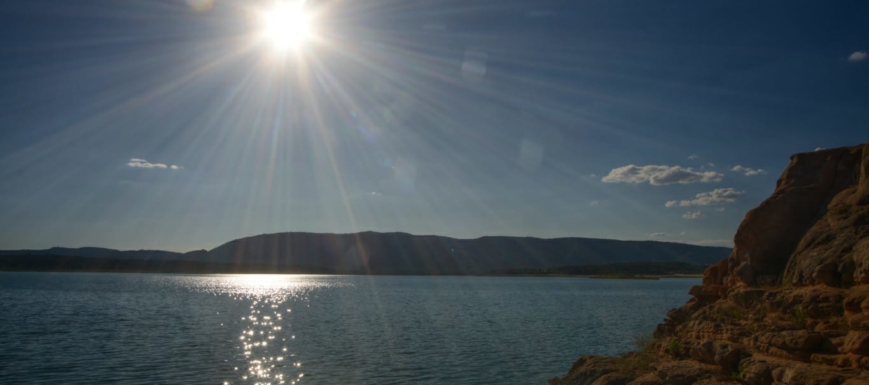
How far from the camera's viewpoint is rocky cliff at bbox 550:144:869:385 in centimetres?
1207

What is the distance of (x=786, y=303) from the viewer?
47.4 ft

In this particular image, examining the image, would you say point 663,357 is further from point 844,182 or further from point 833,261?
point 844,182

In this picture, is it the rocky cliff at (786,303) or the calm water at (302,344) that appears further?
the calm water at (302,344)

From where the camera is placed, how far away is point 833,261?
14258 millimetres

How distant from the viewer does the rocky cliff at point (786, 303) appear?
12.1m

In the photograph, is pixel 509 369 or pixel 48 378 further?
pixel 509 369

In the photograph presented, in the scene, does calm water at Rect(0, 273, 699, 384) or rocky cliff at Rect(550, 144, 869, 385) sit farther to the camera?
calm water at Rect(0, 273, 699, 384)

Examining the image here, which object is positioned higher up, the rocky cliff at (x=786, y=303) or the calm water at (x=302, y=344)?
the rocky cliff at (x=786, y=303)

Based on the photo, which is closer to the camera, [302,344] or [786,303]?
[786,303]

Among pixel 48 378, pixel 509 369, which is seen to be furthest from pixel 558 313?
pixel 48 378

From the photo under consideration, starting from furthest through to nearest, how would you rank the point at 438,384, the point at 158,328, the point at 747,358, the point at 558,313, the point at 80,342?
the point at 558,313
the point at 158,328
the point at 80,342
the point at 438,384
the point at 747,358

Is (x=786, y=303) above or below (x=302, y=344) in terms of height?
above

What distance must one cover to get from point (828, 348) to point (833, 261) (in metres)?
3.31

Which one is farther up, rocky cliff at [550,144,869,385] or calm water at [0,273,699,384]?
rocky cliff at [550,144,869,385]
